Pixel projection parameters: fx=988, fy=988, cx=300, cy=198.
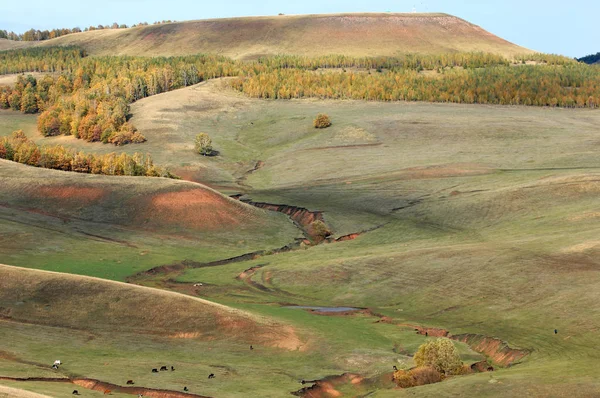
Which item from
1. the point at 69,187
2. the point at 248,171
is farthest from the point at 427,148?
the point at 69,187

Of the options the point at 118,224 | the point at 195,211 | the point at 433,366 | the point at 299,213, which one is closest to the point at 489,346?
the point at 433,366

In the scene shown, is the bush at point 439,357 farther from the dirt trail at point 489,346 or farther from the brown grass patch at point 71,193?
the brown grass patch at point 71,193

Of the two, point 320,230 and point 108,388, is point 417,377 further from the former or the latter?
point 320,230

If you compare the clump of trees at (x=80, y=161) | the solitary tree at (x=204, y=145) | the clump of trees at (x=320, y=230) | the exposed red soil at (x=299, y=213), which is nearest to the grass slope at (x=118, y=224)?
the exposed red soil at (x=299, y=213)

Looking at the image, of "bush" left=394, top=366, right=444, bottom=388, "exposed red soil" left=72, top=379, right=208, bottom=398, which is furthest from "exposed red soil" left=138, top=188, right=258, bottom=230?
"bush" left=394, top=366, right=444, bottom=388

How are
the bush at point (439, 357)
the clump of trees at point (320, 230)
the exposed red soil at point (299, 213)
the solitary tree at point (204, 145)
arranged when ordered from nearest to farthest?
the bush at point (439, 357)
the clump of trees at point (320, 230)
the exposed red soil at point (299, 213)
the solitary tree at point (204, 145)

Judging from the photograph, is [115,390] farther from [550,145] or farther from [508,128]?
[508,128]
